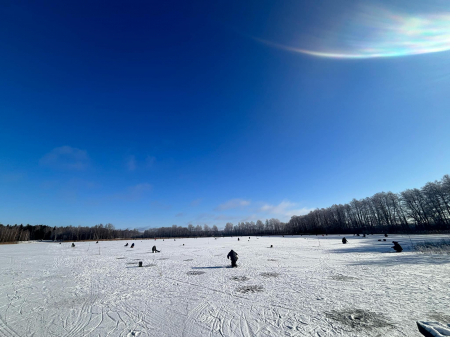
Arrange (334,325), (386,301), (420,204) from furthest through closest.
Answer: (420,204), (386,301), (334,325)

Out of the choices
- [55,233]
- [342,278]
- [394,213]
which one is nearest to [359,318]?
[342,278]

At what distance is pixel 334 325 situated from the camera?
5672mm

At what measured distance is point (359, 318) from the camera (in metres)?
6.05

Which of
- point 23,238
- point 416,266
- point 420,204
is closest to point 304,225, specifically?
point 420,204

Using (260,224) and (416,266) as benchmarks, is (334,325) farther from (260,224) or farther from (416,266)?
(260,224)

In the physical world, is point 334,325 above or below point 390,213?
below

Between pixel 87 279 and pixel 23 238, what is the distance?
408ft

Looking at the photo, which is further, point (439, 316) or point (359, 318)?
point (359, 318)

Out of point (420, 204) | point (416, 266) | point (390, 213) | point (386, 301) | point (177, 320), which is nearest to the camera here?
point (177, 320)

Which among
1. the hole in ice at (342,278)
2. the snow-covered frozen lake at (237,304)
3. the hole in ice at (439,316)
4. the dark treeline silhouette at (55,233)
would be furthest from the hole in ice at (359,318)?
the dark treeline silhouette at (55,233)

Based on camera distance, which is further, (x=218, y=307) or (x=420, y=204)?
(x=420, y=204)

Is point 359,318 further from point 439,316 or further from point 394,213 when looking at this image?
point 394,213

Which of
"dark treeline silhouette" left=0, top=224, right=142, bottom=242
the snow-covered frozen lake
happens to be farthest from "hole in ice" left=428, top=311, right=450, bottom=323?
"dark treeline silhouette" left=0, top=224, right=142, bottom=242

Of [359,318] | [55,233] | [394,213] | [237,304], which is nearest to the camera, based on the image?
[359,318]
